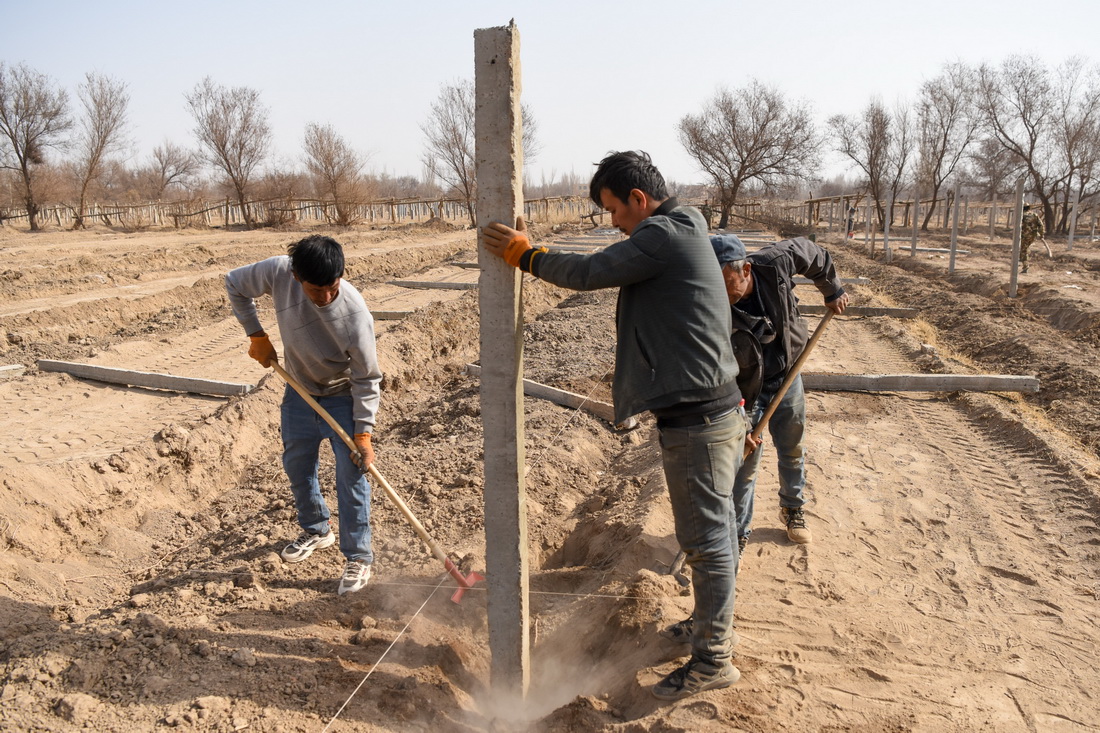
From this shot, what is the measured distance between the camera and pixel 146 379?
23.4ft

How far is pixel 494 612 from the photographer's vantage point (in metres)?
2.67

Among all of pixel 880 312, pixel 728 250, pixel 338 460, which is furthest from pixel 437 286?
pixel 728 250

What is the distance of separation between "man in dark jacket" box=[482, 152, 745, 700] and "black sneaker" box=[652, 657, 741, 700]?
29mm

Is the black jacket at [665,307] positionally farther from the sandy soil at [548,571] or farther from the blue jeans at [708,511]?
the sandy soil at [548,571]

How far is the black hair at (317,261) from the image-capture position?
3.04 meters

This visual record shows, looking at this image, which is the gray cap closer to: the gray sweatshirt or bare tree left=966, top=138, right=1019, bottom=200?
the gray sweatshirt

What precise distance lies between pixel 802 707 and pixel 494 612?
3.84 ft

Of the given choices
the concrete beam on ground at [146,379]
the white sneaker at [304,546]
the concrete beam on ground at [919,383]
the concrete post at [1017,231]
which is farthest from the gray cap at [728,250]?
the concrete post at [1017,231]

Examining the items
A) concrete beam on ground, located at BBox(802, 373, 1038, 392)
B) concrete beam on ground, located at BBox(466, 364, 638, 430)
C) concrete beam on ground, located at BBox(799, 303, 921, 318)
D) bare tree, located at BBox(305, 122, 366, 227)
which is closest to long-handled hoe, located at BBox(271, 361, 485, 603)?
concrete beam on ground, located at BBox(466, 364, 638, 430)

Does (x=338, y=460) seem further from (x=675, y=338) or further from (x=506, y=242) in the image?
(x=675, y=338)

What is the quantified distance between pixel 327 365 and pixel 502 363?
129cm

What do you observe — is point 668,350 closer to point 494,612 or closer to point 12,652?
point 494,612

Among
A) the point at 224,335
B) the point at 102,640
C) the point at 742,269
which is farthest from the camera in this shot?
the point at 224,335

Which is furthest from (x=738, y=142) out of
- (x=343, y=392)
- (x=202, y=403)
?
(x=343, y=392)
